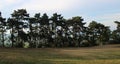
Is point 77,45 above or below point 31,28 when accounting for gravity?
below

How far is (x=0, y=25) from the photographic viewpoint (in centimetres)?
5403

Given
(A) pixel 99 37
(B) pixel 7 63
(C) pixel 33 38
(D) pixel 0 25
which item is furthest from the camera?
(A) pixel 99 37

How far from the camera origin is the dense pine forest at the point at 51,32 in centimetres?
5559

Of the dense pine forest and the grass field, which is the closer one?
the grass field

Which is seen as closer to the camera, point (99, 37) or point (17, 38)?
point (17, 38)

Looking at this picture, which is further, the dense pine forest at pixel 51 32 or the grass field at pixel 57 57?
the dense pine forest at pixel 51 32

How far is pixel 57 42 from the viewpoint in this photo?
59.2 m

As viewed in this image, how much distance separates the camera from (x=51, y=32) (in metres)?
58.8

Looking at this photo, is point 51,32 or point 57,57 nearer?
point 57,57

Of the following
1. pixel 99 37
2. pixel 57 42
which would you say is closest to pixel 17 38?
pixel 57 42

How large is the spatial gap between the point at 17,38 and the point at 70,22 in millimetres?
11540

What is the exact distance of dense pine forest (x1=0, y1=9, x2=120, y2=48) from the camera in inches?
2189

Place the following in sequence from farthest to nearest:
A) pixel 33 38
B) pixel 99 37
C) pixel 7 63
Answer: pixel 99 37 → pixel 33 38 → pixel 7 63

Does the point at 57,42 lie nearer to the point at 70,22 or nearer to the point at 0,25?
the point at 70,22
